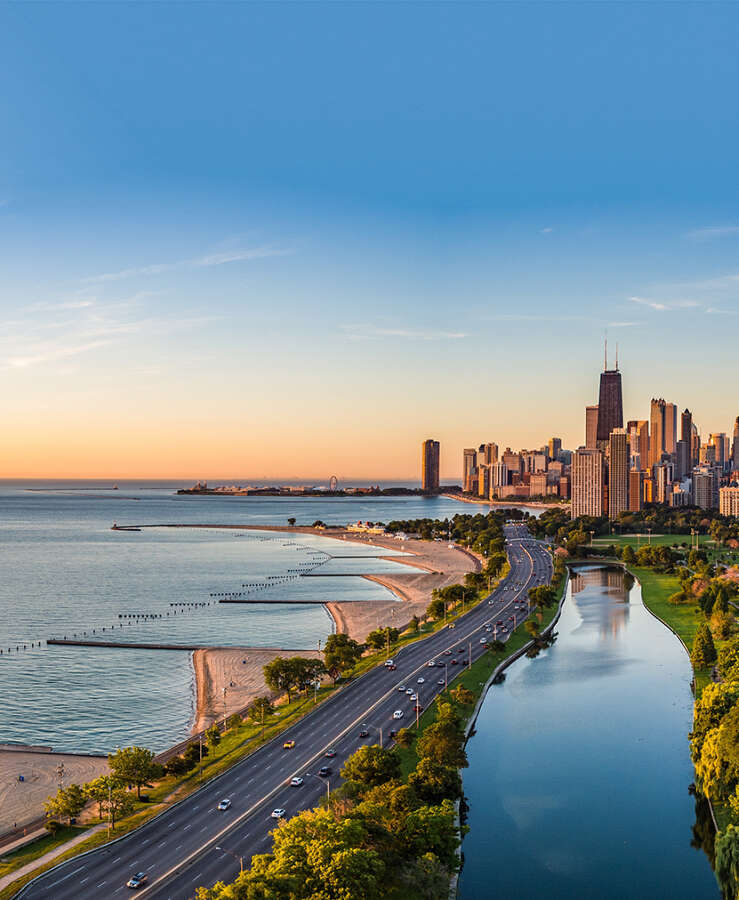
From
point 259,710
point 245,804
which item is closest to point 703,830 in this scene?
point 245,804

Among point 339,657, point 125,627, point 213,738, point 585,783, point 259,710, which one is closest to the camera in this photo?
point 585,783

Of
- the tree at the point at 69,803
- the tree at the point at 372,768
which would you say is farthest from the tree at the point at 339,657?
the tree at the point at 69,803

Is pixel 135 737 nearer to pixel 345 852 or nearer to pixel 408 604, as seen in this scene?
pixel 345 852

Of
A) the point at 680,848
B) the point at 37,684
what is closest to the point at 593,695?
the point at 680,848

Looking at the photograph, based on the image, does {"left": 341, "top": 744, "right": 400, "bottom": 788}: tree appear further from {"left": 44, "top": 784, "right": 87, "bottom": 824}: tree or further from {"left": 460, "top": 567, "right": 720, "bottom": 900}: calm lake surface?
{"left": 44, "top": 784, "right": 87, "bottom": 824}: tree

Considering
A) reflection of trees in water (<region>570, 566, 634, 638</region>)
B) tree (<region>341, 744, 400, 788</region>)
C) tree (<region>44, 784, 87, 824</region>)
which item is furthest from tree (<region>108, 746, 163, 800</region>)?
reflection of trees in water (<region>570, 566, 634, 638</region>)

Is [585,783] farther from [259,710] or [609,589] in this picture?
[609,589]
